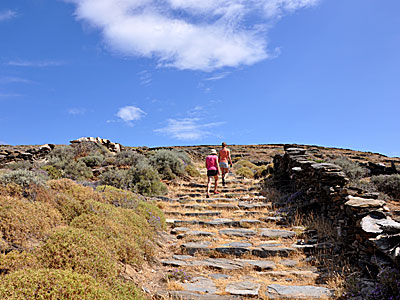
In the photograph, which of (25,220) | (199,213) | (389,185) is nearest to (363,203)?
(199,213)

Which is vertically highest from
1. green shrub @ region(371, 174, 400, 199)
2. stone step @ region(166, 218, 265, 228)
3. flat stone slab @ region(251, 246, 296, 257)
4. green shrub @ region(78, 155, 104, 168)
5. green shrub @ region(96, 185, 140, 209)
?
green shrub @ region(78, 155, 104, 168)

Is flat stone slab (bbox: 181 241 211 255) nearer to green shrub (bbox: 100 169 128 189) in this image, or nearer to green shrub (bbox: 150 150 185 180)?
green shrub (bbox: 100 169 128 189)

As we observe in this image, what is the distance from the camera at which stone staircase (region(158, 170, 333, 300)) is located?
4.82 meters

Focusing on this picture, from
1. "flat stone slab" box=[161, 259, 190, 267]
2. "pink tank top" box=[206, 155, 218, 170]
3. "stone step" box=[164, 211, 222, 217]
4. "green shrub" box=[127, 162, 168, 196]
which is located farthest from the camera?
"pink tank top" box=[206, 155, 218, 170]

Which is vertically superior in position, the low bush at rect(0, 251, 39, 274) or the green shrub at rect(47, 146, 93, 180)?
the green shrub at rect(47, 146, 93, 180)

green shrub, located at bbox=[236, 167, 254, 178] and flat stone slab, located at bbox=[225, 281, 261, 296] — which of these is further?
green shrub, located at bbox=[236, 167, 254, 178]

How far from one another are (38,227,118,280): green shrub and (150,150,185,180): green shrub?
1055cm

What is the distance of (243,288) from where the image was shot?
4945 millimetres

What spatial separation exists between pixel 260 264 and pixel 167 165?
993 cm

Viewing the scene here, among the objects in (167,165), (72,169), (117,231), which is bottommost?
(117,231)

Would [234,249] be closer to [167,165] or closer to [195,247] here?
[195,247]

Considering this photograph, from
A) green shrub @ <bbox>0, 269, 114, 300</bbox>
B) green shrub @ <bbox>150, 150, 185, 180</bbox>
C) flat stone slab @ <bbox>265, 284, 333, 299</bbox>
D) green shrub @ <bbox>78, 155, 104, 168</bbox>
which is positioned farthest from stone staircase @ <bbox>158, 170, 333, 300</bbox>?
green shrub @ <bbox>78, 155, 104, 168</bbox>

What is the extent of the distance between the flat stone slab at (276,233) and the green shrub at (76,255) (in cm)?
458

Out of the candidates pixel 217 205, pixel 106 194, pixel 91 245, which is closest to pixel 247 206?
pixel 217 205
